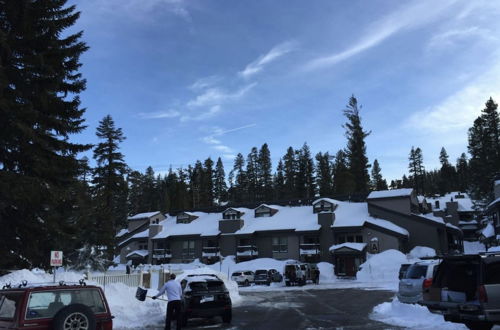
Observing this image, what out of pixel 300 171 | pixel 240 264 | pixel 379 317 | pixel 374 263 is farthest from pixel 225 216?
pixel 379 317

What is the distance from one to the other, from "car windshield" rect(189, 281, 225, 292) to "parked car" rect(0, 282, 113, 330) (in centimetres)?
745

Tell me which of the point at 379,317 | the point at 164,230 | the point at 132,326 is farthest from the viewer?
the point at 164,230

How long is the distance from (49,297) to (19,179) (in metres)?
11.5

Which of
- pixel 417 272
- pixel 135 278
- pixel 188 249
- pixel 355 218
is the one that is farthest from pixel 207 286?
pixel 188 249

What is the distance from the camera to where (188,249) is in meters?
67.4

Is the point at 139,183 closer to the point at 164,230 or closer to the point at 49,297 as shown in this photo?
the point at 164,230

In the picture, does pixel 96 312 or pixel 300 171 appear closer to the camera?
pixel 96 312

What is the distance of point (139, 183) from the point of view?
12700 centimetres

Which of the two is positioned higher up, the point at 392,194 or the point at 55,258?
the point at 392,194

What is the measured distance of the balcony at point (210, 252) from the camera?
6462cm

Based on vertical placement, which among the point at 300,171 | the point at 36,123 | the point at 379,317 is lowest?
the point at 379,317

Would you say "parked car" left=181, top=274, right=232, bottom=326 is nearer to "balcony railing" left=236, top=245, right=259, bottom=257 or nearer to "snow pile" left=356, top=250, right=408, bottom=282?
"snow pile" left=356, top=250, right=408, bottom=282

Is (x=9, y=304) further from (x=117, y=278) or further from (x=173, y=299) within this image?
(x=117, y=278)

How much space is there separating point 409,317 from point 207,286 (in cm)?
690
